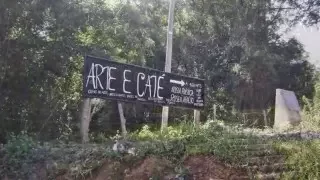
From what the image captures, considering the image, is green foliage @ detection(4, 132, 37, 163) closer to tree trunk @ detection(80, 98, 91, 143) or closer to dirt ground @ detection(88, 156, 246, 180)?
dirt ground @ detection(88, 156, 246, 180)

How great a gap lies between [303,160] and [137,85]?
3.16 metres

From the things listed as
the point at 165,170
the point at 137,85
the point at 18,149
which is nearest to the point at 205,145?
the point at 165,170

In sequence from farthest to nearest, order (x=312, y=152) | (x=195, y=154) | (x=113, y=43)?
(x=113, y=43) < (x=195, y=154) < (x=312, y=152)

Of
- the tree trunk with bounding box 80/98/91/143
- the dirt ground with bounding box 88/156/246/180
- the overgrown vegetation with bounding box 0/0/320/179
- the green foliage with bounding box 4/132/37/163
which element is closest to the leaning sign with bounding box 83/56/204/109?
the overgrown vegetation with bounding box 0/0/320/179

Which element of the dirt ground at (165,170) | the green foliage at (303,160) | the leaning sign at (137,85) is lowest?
the dirt ground at (165,170)

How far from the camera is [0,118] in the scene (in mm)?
11516

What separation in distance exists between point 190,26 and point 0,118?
1134 centimetres

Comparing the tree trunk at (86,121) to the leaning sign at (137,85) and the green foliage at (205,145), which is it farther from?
the green foliage at (205,145)

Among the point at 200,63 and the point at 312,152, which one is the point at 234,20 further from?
the point at 312,152

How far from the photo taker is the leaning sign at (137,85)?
6793 mm

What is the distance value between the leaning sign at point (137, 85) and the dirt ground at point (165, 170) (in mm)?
1380

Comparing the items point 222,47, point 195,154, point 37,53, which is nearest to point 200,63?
point 222,47

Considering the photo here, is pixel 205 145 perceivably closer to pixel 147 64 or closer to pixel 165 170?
pixel 165 170

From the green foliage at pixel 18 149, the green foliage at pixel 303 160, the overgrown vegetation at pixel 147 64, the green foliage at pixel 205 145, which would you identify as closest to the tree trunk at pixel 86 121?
the overgrown vegetation at pixel 147 64
